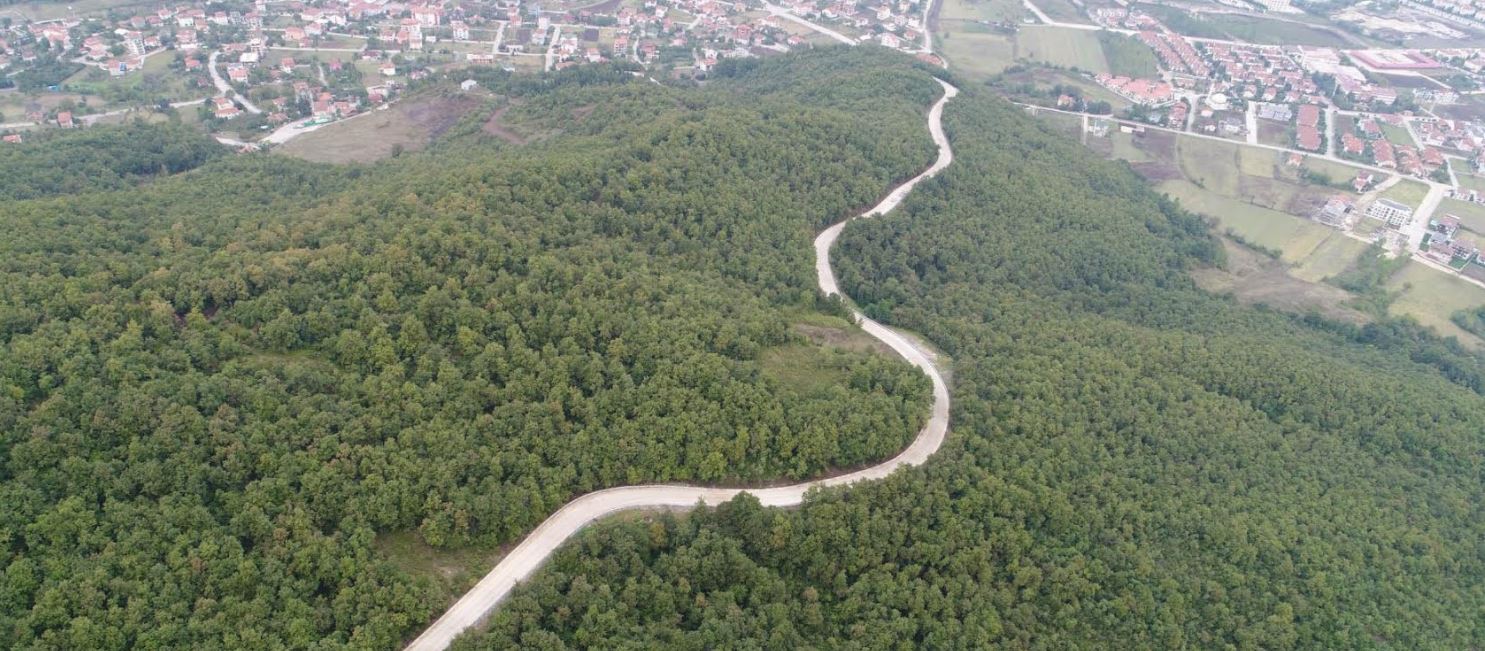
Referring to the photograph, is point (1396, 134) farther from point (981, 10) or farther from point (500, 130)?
point (500, 130)

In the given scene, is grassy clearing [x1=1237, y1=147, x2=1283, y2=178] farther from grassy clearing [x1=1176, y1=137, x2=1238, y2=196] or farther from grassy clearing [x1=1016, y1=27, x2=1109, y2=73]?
grassy clearing [x1=1016, y1=27, x2=1109, y2=73]

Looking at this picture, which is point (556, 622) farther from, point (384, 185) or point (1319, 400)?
point (1319, 400)

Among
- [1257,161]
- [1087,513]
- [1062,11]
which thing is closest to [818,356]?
[1087,513]

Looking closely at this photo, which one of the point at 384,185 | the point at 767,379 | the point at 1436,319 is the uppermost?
the point at 384,185

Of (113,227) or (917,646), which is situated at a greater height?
(113,227)

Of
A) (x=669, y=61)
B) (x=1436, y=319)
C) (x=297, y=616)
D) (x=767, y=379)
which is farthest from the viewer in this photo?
(x=669, y=61)

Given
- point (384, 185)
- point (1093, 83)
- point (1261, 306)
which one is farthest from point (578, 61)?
point (1261, 306)

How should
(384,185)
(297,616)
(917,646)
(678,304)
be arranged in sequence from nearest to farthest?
(297,616) → (917,646) → (678,304) → (384,185)
